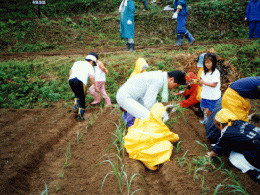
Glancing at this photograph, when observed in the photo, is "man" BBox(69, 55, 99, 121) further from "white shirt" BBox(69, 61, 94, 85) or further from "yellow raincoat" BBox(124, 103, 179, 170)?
"yellow raincoat" BBox(124, 103, 179, 170)

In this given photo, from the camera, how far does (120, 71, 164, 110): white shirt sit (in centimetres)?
282

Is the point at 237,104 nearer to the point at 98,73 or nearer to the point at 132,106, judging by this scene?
the point at 132,106

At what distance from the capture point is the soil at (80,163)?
221 centimetres

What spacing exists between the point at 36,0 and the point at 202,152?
10787mm

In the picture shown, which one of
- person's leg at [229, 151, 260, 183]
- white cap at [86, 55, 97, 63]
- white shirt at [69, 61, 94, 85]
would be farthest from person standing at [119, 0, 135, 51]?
person's leg at [229, 151, 260, 183]

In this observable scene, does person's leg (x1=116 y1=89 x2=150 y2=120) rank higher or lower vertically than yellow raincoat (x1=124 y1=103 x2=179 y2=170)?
higher

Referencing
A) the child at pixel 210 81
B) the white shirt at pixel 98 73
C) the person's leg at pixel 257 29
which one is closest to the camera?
the child at pixel 210 81

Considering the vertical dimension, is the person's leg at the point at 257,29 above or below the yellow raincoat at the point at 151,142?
above

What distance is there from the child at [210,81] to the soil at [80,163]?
57 cm

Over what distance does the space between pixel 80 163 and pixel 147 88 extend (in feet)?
4.81

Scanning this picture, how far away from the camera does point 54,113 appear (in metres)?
4.88

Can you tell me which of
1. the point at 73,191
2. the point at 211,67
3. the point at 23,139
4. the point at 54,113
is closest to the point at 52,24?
the point at 54,113

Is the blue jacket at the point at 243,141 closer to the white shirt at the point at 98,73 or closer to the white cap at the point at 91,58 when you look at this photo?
the white cap at the point at 91,58

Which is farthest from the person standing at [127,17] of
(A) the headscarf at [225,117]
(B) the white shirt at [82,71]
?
(A) the headscarf at [225,117]
